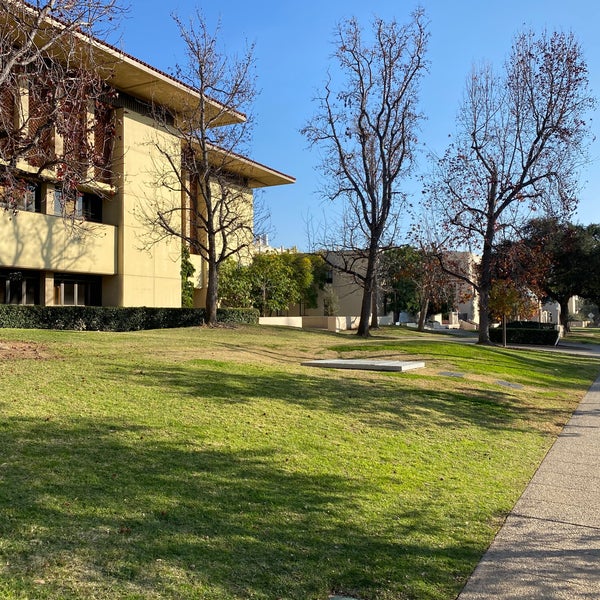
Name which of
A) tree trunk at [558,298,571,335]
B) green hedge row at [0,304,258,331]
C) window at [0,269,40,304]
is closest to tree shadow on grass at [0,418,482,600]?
green hedge row at [0,304,258,331]

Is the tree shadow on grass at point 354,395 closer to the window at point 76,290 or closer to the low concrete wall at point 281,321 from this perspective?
the window at point 76,290

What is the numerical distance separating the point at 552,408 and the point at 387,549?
880 centimetres

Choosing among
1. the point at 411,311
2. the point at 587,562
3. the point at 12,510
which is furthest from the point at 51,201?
the point at 411,311

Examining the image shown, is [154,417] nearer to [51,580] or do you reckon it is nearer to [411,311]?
[51,580]

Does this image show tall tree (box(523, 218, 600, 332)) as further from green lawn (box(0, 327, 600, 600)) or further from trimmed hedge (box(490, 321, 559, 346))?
green lawn (box(0, 327, 600, 600))

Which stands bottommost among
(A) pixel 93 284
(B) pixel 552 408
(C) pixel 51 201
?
(B) pixel 552 408

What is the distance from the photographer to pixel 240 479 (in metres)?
5.30

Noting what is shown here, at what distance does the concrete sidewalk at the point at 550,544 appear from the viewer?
389 cm

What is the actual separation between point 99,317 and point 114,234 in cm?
514

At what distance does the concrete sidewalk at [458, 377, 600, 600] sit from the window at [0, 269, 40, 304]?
21881mm

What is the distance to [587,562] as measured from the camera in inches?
172

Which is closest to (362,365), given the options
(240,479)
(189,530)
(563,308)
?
(240,479)

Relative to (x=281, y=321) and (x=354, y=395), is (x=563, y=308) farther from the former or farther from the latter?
(x=354, y=395)

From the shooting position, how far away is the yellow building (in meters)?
23.6
